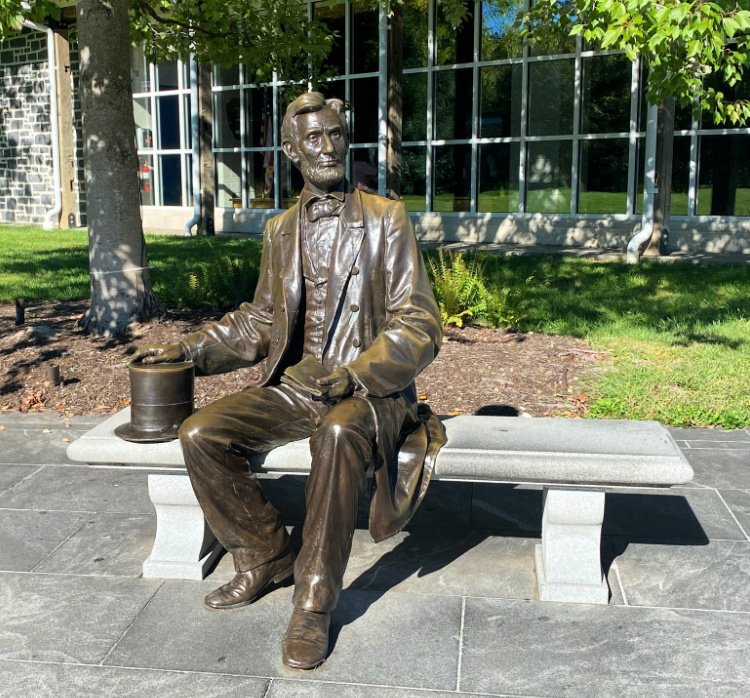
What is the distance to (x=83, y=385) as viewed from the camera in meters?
7.18

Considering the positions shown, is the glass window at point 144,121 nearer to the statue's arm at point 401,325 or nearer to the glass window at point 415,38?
the glass window at point 415,38

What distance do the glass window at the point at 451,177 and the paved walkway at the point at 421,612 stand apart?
11.9 meters

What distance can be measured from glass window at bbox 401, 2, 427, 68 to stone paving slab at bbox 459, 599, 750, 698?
46.1ft

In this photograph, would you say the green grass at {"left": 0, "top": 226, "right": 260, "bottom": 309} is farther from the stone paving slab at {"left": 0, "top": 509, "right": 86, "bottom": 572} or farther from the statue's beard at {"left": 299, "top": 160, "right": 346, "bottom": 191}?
the statue's beard at {"left": 299, "top": 160, "right": 346, "bottom": 191}

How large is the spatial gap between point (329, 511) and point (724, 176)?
1233 cm

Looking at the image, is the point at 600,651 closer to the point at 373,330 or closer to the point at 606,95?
the point at 373,330

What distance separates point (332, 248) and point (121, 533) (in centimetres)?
175

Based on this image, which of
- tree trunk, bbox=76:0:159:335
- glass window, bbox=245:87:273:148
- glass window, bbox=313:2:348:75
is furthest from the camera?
glass window, bbox=245:87:273:148

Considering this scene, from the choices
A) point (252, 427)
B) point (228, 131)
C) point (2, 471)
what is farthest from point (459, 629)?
point (228, 131)

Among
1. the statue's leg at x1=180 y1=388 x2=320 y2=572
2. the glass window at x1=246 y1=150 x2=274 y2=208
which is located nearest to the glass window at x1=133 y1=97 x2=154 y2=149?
the glass window at x1=246 y1=150 x2=274 y2=208

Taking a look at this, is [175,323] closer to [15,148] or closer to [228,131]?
[228,131]

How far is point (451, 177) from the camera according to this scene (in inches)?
653

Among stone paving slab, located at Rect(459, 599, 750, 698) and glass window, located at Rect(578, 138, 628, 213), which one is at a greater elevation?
glass window, located at Rect(578, 138, 628, 213)

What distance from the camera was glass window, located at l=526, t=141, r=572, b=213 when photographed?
15.5 metres
